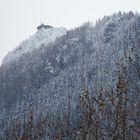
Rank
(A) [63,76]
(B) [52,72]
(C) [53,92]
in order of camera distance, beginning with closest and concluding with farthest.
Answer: (C) [53,92]
(A) [63,76]
(B) [52,72]

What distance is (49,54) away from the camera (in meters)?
195

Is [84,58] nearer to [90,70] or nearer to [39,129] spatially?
[90,70]

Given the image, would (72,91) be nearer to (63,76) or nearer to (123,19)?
(63,76)

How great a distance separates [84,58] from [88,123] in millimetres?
170342

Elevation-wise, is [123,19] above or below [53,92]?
above

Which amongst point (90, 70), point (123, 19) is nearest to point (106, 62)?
point (90, 70)

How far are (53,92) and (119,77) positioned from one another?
489 feet

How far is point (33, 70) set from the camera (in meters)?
190

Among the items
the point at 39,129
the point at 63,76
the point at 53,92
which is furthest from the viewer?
the point at 63,76

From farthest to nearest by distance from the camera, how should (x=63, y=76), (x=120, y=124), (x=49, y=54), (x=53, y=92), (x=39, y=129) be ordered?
(x=49, y=54) → (x=63, y=76) → (x=53, y=92) → (x=39, y=129) → (x=120, y=124)

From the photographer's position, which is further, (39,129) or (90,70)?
(90,70)

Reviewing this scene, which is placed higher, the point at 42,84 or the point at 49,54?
the point at 49,54

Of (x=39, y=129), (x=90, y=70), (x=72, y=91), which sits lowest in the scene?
(x=39, y=129)

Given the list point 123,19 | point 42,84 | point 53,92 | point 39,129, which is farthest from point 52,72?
point 39,129
